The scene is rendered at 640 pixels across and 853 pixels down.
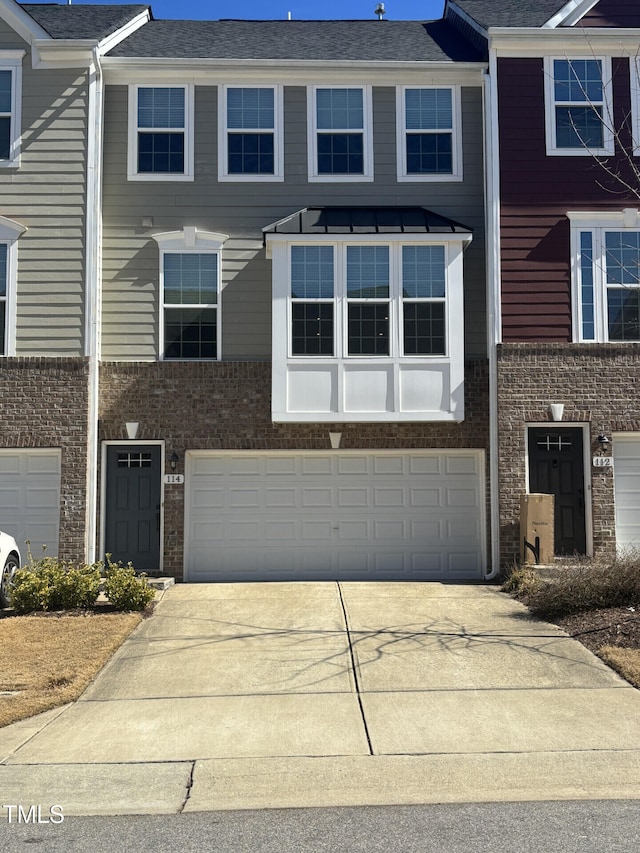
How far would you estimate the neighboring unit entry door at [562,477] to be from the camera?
1459 centimetres

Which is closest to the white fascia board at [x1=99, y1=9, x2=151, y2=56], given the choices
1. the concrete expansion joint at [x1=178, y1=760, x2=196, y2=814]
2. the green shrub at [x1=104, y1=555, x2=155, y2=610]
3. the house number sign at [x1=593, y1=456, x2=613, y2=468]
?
the green shrub at [x1=104, y1=555, x2=155, y2=610]

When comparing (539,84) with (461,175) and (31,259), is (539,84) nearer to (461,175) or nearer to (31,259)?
(461,175)

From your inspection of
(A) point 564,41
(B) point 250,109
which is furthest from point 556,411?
(B) point 250,109

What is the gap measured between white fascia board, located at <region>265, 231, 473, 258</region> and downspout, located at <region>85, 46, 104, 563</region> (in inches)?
116

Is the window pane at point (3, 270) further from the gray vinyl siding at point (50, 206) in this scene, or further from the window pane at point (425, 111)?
the window pane at point (425, 111)

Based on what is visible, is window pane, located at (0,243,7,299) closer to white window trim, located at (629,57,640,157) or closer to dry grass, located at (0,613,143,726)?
dry grass, located at (0,613,143,726)

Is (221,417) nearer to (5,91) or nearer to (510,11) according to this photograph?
(5,91)

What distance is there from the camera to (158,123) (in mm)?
15336

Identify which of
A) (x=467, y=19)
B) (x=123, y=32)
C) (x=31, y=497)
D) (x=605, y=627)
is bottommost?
(x=605, y=627)

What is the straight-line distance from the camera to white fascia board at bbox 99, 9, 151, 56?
15234 millimetres

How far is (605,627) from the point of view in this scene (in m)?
10.2

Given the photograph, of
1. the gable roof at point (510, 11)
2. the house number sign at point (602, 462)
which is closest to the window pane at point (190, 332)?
the house number sign at point (602, 462)

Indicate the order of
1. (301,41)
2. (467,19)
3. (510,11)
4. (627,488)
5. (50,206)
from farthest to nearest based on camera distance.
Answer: (301,41)
(467,19)
(510,11)
(50,206)
(627,488)

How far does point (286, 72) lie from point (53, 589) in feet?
31.1
